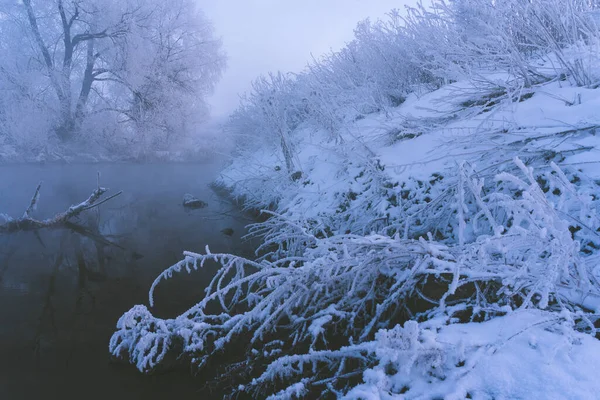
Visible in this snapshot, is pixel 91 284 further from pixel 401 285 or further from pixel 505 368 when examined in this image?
pixel 505 368

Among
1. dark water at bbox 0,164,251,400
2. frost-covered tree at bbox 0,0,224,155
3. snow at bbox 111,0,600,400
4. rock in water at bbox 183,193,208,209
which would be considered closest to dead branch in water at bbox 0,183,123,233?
dark water at bbox 0,164,251,400

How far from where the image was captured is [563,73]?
4074 millimetres

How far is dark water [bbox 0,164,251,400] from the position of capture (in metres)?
2.61

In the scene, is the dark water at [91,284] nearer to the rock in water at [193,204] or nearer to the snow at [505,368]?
the rock in water at [193,204]

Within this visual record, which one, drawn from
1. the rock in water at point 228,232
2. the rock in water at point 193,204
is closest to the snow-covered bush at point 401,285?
the rock in water at point 228,232

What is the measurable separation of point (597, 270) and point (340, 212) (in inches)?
127

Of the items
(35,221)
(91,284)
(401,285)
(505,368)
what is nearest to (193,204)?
(35,221)

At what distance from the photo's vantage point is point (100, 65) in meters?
17.4

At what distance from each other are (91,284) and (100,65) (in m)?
16.8

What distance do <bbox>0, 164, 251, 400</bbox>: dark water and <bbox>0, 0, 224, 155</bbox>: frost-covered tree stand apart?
23.5ft

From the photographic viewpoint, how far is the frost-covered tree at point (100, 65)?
1510cm

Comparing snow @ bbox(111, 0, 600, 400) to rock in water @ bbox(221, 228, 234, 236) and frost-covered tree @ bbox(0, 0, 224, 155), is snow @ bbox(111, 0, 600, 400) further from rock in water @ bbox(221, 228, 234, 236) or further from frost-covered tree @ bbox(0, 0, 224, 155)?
frost-covered tree @ bbox(0, 0, 224, 155)

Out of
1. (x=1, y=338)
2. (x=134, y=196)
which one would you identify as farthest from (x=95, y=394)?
(x=134, y=196)

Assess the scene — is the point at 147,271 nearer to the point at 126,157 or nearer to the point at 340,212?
the point at 340,212
